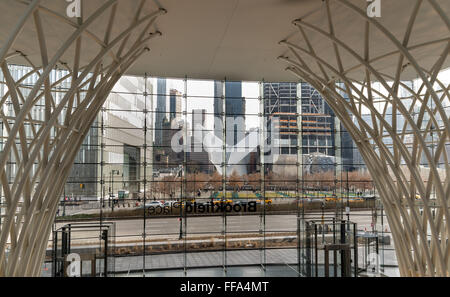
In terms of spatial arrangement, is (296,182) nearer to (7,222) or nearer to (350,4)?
(350,4)

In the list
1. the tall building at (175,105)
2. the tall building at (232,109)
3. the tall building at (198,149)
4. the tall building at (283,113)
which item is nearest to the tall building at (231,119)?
the tall building at (232,109)

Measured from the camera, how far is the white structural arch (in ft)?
29.0

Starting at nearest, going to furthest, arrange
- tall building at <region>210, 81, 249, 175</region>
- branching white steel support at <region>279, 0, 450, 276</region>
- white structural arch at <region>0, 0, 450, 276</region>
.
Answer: white structural arch at <region>0, 0, 450, 276</region>
branching white steel support at <region>279, 0, 450, 276</region>
tall building at <region>210, 81, 249, 175</region>

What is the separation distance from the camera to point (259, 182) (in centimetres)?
1923

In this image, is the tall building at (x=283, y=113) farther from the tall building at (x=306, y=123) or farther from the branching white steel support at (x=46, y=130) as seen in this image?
the branching white steel support at (x=46, y=130)

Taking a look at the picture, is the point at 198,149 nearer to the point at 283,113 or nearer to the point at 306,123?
the point at 283,113

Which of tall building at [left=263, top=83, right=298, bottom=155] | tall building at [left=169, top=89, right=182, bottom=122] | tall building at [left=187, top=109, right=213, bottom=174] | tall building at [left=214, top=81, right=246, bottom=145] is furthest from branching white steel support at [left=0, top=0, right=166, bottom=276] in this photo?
tall building at [left=263, top=83, right=298, bottom=155]

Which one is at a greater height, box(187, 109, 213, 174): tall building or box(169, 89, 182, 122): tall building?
box(169, 89, 182, 122): tall building

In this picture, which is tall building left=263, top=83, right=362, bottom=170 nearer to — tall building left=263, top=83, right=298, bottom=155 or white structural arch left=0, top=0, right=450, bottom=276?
tall building left=263, top=83, right=298, bottom=155

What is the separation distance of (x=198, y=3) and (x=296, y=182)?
1221 centimetres

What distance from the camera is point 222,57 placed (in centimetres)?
1463

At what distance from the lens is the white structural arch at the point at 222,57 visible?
883 cm

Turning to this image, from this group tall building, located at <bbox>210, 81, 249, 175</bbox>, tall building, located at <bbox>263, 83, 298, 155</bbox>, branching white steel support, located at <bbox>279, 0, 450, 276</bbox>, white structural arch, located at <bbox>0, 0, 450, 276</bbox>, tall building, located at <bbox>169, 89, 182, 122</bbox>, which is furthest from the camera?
tall building, located at <bbox>263, 83, 298, 155</bbox>
